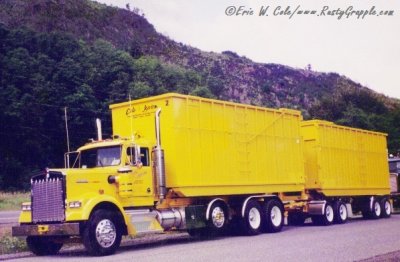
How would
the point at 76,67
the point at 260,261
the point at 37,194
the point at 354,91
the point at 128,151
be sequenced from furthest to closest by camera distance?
the point at 354,91 < the point at 76,67 < the point at 128,151 < the point at 37,194 < the point at 260,261

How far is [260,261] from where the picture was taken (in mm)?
10797

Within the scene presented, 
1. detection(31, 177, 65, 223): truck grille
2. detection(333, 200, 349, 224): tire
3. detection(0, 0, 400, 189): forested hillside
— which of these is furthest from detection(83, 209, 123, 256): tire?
detection(0, 0, 400, 189): forested hillside

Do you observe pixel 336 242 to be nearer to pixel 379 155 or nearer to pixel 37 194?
pixel 37 194

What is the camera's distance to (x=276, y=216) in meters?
19.0

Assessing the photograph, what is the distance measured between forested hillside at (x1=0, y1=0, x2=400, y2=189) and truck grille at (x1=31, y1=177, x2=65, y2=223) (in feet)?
133

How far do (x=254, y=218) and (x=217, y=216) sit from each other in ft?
6.60

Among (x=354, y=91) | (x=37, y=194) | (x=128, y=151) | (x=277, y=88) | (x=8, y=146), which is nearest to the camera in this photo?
(x=37, y=194)

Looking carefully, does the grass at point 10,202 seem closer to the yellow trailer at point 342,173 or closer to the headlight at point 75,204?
the yellow trailer at point 342,173

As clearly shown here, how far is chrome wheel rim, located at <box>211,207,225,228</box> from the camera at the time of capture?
16.6 m

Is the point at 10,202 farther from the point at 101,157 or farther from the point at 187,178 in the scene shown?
the point at 187,178

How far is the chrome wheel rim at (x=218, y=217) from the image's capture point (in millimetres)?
16641

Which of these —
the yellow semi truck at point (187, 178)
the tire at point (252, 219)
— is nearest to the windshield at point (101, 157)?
the yellow semi truck at point (187, 178)

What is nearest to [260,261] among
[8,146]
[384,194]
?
[384,194]

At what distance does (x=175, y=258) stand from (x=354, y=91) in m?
70.2
